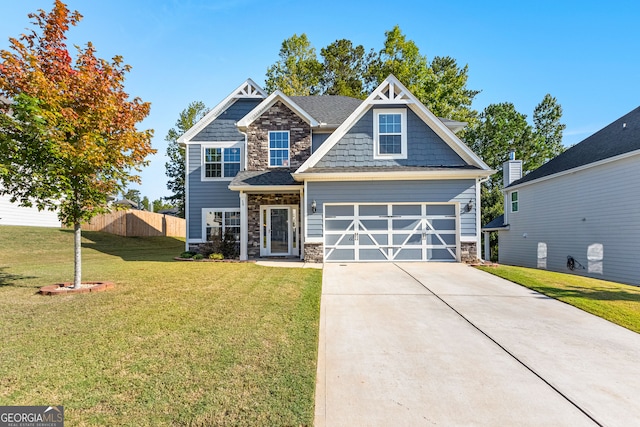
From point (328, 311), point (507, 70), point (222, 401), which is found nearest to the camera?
point (222, 401)

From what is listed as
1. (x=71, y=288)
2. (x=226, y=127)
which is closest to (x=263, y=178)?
(x=226, y=127)

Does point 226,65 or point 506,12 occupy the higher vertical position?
point 506,12

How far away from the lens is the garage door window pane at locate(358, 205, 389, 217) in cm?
1198

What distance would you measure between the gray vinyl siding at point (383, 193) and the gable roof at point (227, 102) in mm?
6479

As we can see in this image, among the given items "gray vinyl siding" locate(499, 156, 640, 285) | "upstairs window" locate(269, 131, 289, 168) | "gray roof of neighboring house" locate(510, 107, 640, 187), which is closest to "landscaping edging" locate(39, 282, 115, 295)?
"upstairs window" locate(269, 131, 289, 168)

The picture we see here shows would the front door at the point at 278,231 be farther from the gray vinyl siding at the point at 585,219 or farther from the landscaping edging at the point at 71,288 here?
the gray vinyl siding at the point at 585,219

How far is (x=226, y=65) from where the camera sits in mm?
13844

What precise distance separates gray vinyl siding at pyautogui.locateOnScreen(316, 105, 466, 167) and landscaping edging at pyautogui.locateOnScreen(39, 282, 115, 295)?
25.6 ft

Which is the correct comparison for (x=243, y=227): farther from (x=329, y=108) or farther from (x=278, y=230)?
(x=329, y=108)

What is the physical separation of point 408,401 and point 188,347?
2654 mm

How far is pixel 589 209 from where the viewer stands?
14047 millimetres

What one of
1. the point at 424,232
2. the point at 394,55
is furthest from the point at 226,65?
the point at 394,55

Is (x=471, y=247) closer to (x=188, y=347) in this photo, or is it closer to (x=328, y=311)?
(x=328, y=311)

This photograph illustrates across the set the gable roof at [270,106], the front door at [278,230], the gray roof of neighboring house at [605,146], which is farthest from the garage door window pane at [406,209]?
the gray roof of neighboring house at [605,146]
